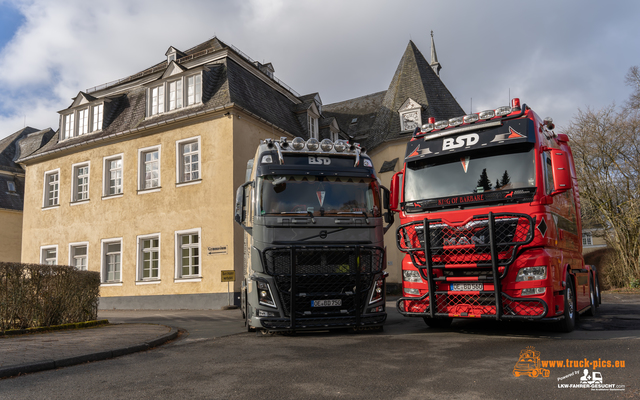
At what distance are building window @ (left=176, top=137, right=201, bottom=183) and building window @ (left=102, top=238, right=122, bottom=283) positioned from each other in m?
4.16

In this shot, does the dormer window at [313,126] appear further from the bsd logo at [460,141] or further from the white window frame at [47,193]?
the bsd logo at [460,141]

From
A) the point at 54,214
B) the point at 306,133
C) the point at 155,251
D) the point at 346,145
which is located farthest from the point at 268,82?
the point at 346,145

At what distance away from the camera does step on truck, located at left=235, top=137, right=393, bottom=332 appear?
8.21m

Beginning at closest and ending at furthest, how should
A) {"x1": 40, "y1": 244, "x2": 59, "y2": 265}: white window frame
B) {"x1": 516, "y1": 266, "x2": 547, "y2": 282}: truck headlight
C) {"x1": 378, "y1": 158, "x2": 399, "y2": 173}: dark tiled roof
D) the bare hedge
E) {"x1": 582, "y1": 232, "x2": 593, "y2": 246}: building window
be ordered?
{"x1": 516, "y1": 266, "x2": 547, "y2": 282}: truck headlight
the bare hedge
{"x1": 40, "y1": 244, "x2": 59, "y2": 265}: white window frame
{"x1": 378, "y1": 158, "x2": 399, "y2": 173}: dark tiled roof
{"x1": 582, "y1": 232, "x2": 593, "y2": 246}: building window

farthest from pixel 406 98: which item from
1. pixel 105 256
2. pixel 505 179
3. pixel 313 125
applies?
pixel 505 179

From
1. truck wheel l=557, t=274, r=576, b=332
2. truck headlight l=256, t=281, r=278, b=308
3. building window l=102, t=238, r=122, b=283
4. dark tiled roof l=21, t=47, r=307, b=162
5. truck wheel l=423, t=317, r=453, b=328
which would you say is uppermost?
dark tiled roof l=21, t=47, r=307, b=162

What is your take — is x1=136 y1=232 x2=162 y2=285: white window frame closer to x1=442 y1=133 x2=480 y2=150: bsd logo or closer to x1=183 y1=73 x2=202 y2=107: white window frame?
x1=183 y1=73 x2=202 y2=107: white window frame

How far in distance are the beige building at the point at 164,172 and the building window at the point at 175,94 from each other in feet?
0.20

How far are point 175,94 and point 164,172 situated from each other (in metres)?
3.41

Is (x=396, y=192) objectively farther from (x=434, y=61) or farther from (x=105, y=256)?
(x=434, y=61)

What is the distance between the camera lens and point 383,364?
19.2 ft

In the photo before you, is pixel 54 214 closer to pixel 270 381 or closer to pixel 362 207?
pixel 362 207

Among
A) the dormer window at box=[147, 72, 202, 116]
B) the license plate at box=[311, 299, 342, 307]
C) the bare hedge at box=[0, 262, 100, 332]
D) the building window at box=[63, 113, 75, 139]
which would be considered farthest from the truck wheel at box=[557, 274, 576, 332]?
the building window at box=[63, 113, 75, 139]

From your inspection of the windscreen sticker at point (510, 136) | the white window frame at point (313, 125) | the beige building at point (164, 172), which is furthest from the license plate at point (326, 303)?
the white window frame at point (313, 125)
